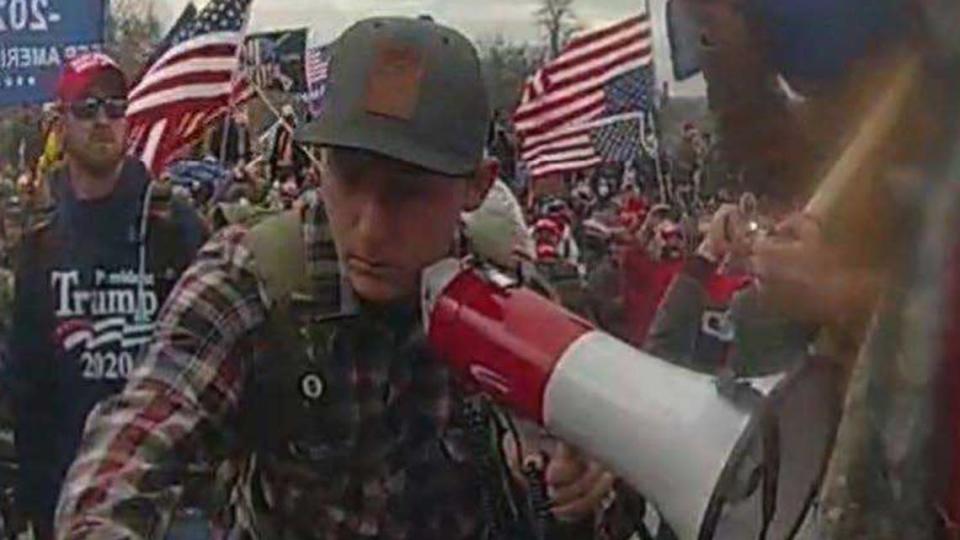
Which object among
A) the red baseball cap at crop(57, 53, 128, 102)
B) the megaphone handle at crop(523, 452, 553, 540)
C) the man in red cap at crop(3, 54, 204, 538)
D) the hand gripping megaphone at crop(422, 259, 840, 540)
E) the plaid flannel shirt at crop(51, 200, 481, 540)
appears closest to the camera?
the hand gripping megaphone at crop(422, 259, 840, 540)

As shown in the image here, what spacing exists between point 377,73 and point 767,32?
42.8 inches

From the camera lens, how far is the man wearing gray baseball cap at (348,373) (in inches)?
102

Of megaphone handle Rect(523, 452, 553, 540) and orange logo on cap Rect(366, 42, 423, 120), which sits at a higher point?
orange logo on cap Rect(366, 42, 423, 120)

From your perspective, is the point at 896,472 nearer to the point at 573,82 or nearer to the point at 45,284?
the point at 45,284

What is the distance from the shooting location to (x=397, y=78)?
259cm

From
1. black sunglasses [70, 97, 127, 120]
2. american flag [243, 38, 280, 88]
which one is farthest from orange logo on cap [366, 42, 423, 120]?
american flag [243, 38, 280, 88]

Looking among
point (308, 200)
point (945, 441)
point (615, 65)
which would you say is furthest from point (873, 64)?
point (615, 65)

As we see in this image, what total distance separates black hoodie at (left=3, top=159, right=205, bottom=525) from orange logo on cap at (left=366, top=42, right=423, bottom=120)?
4.22m

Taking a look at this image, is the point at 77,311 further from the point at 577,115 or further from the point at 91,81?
the point at 577,115

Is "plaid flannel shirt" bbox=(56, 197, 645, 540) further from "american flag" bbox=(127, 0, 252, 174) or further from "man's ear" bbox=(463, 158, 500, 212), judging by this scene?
"american flag" bbox=(127, 0, 252, 174)

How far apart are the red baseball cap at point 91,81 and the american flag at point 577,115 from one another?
20.5ft

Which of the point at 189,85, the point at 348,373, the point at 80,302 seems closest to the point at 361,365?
the point at 348,373

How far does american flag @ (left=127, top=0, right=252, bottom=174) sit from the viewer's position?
36.0ft

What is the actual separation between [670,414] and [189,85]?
380 inches
